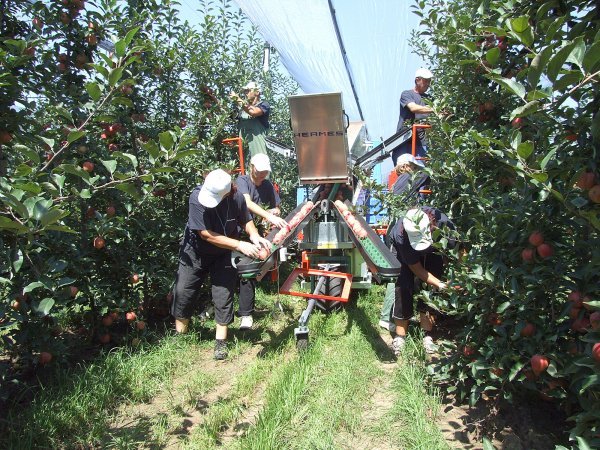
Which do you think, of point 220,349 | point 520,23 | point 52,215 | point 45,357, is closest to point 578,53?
point 520,23

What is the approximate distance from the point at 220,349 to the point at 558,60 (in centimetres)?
325

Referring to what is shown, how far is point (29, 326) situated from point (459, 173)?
281cm

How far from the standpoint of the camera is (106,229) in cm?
339

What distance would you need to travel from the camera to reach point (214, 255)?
13.4 feet

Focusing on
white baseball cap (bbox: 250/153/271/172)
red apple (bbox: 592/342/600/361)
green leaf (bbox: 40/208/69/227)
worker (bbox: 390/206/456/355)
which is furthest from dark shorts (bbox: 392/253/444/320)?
green leaf (bbox: 40/208/69/227)

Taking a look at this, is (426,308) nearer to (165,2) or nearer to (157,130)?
(157,130)

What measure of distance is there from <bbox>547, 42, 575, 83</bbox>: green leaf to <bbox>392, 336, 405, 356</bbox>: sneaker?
275cm

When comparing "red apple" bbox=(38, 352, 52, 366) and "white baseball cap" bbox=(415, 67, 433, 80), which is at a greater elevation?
"white baseball cap" bbox=(415, 67, 433, 80)

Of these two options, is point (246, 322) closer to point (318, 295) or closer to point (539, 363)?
point (318, 295)

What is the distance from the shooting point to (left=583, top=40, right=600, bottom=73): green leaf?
1.28 m

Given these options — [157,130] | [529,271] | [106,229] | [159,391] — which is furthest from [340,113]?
[159,391]

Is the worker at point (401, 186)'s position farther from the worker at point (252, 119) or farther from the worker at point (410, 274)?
the worker at point (252, 119)

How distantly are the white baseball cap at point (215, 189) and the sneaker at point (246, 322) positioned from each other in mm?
1303

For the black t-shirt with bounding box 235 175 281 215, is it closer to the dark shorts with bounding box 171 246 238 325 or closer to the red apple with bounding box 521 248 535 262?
the dark shorts with bounding box 171 246 238 325
